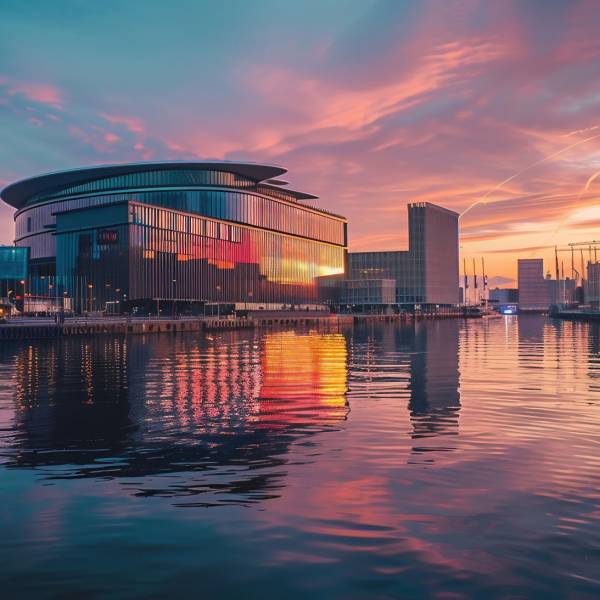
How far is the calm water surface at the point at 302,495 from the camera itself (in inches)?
413

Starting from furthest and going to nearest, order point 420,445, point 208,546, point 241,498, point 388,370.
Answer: point 388,370 → point 420,445 → point 241,498 → point 208,546

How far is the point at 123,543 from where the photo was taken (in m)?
11.9

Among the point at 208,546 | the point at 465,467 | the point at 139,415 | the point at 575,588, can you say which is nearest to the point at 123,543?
the point at 208,546

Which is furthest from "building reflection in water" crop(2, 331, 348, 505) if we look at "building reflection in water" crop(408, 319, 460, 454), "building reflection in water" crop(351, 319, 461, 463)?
"building reflection in water" crop(408, 319, 460, 454)

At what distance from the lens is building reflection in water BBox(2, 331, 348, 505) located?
658 inches

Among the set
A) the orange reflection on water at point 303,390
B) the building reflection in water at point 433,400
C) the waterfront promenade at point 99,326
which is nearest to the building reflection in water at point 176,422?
the orange reflection on water at point 303,390

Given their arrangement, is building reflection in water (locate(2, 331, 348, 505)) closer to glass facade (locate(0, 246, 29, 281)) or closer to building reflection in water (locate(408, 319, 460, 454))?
building reflection in water (locate(408, 319, 460, 454))

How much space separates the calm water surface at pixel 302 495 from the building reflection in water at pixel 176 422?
0.41ft

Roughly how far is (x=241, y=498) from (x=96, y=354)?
5185 cm

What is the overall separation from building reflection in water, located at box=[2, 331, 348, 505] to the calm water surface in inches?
4.9

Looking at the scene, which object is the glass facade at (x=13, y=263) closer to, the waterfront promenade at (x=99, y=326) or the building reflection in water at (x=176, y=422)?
the waterfront promenade at (x=99, y=326)

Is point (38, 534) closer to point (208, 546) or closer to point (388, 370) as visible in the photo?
point (208, 546)

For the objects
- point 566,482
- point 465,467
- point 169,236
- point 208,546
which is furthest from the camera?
point 169,236

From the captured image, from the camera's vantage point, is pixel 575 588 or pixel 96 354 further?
pixel 96 354
